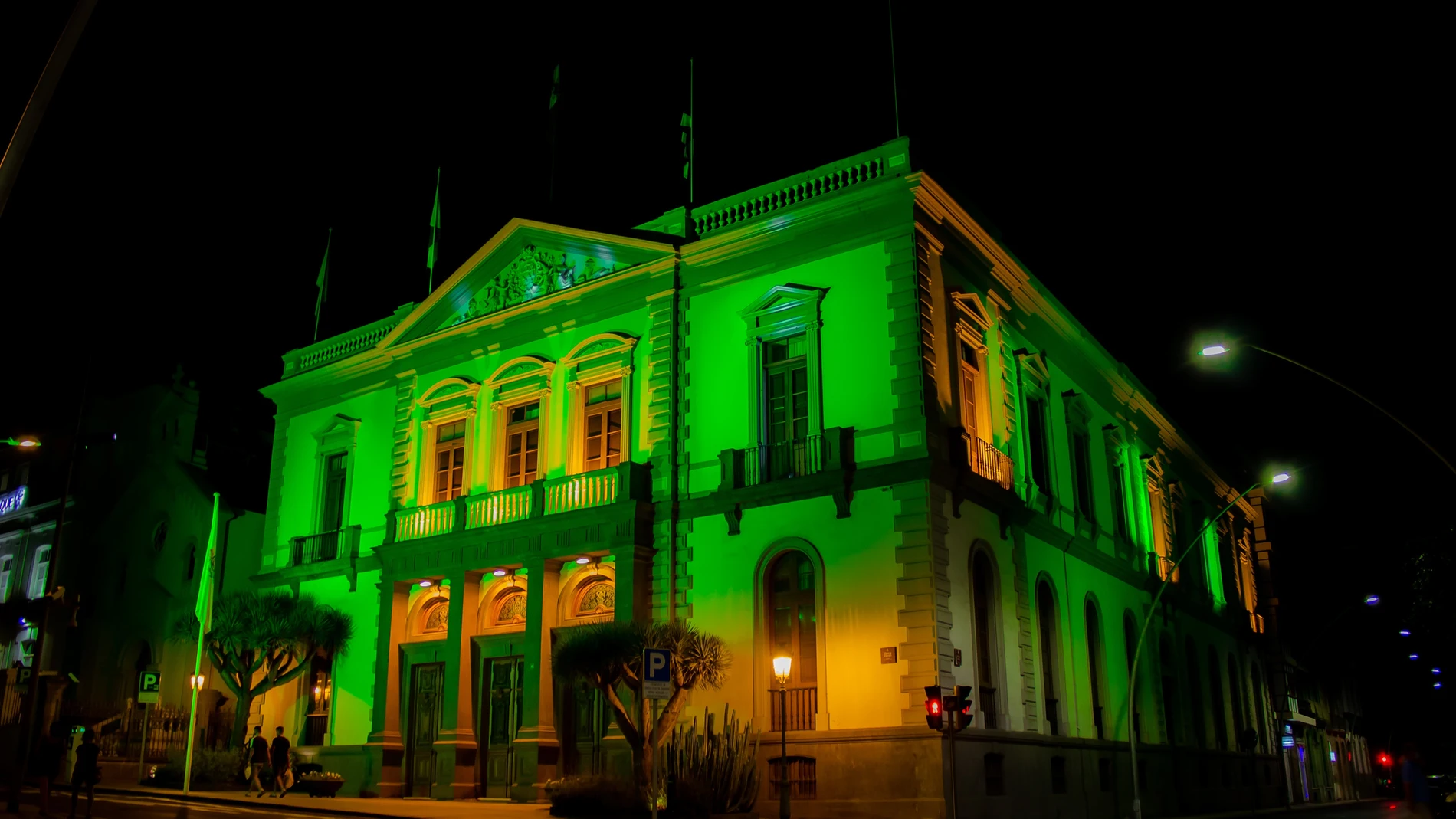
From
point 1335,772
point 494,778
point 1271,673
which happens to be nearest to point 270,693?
point 494,778

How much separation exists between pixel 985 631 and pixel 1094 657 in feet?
23.0

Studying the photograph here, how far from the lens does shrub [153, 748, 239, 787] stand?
89.1 feet

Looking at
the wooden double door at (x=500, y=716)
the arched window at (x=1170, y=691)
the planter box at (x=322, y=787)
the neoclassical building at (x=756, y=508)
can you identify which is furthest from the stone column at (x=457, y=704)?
the arched window at (x=1170, y=691)

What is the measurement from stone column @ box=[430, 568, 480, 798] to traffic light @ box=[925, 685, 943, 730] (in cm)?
1124

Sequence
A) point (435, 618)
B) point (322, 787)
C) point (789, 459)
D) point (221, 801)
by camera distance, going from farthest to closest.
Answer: point (435, 618), point (322, 787), point (789, 459), point (221, 801)

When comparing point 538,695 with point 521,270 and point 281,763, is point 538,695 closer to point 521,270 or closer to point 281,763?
point 281,763

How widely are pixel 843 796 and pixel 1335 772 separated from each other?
4872 centimetres

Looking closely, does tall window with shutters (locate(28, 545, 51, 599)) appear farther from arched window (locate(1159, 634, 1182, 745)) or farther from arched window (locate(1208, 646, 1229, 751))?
arched window (locate(1208, 646, 1229, 751))

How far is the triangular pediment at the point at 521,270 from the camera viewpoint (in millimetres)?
27203

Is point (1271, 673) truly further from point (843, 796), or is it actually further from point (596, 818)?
point (596, 818)

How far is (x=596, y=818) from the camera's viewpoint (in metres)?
19.6

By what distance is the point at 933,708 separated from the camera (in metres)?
19.0

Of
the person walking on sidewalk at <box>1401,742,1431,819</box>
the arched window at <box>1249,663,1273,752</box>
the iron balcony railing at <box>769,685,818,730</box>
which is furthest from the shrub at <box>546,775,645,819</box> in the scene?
the arched window at <box>1249,663,1273,752</box>

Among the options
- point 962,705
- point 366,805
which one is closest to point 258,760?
point 366,805
